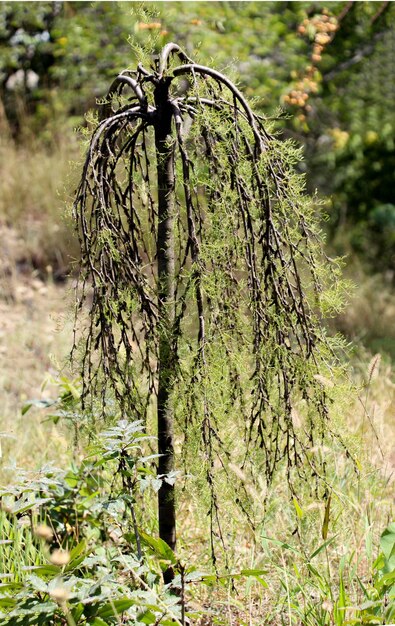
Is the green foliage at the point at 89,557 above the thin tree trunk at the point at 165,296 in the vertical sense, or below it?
below

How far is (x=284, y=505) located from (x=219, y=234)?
1249 millimetres

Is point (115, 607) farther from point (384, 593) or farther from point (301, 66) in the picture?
point (301, 66)

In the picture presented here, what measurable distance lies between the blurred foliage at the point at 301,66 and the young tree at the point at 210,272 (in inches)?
165

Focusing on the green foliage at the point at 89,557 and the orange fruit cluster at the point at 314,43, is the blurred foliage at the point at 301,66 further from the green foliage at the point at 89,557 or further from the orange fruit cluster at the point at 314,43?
the green foliage at the point at 89,557

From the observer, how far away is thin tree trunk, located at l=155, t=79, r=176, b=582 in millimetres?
2055

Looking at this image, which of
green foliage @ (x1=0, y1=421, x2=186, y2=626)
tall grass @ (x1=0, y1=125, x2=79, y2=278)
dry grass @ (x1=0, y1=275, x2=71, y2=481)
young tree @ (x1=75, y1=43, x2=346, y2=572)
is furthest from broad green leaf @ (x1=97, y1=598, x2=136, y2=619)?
tall grass @ (x1=0, y1=125, x2=79, y2=278)

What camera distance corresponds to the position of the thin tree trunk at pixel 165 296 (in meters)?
2.05

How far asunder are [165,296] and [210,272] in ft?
0.65

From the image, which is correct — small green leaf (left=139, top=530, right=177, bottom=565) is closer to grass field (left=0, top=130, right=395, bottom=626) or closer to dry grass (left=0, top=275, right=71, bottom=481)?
grass field (left=0, top=130, right=395, bottom=626)

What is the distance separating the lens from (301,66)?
21.9 feet

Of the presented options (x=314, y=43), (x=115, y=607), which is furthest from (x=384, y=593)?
(x=314, y=43)

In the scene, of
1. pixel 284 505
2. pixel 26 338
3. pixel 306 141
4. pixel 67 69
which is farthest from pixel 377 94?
pixel 284 505

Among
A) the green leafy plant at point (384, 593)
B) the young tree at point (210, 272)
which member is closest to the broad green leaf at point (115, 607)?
the young tree at point (210, 272)

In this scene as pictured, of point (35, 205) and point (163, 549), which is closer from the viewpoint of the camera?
point (163, 549)
